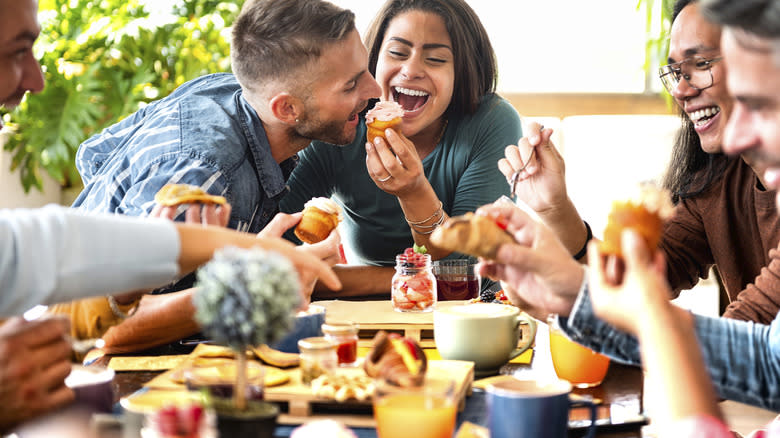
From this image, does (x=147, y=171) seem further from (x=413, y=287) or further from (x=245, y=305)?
(x=245, y=305)

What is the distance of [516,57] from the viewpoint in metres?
4.67

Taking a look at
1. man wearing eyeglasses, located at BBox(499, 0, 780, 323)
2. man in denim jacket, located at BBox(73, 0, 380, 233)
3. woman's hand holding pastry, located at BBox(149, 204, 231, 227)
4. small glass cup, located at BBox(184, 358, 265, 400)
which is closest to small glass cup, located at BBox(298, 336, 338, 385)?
small glass cup, located at BBox(184, 358, 265, 400)

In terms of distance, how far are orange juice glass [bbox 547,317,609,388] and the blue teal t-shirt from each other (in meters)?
1.19

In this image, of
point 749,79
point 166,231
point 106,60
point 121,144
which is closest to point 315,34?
point 121,144

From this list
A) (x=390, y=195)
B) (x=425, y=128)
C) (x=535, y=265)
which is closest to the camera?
(x=535, y=265)

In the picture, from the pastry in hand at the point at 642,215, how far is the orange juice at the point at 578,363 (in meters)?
0.32

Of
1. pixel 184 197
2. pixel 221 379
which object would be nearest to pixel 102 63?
pixel 184 197

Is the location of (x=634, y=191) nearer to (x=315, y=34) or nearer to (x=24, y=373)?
(x=24, y=373)

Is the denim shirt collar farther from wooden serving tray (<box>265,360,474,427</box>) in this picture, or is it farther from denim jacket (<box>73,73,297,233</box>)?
wooden serving tray (<box>265,360,474,427</box>)

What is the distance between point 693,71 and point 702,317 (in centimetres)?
102

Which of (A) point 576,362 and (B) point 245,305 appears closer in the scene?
(B) point 245,305

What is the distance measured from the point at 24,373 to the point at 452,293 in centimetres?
113

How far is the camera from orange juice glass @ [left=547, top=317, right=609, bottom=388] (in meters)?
1.22

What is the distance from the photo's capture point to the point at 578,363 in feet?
4.02
